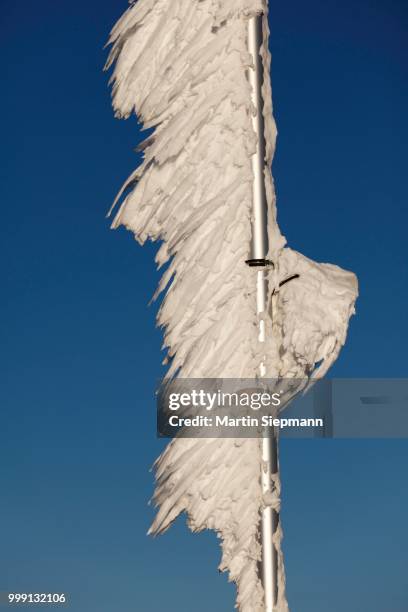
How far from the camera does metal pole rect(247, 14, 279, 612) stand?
102 cm

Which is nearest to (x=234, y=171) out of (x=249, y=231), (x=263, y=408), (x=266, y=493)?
(x=249, y=231)

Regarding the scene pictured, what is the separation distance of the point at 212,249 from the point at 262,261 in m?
0.08

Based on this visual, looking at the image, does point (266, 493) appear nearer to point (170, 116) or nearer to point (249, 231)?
point (249, 231)

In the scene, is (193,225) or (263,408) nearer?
(263,408)

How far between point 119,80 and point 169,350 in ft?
1.31

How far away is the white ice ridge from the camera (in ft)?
3.49

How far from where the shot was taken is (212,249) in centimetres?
111

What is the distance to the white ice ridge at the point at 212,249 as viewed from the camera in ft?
3.49

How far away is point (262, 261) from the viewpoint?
1074mm

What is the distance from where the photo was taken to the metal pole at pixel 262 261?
102cm

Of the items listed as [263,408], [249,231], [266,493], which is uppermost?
[249,231]

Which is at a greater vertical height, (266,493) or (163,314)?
(163,314)

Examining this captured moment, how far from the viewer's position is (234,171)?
1116 millimetres

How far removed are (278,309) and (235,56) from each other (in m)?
0.37
